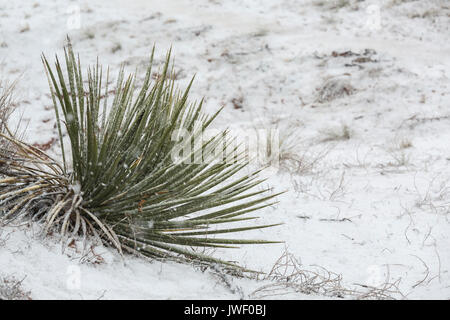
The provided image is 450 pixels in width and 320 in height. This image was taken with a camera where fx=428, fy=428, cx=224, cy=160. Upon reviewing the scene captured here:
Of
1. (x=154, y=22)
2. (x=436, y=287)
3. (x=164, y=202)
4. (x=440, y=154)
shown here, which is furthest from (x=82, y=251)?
(x=154, y=22)

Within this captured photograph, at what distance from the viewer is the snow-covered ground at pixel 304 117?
1.91 m

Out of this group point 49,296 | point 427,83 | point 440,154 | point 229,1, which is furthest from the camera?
point 229,1

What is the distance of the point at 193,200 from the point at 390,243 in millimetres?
1472

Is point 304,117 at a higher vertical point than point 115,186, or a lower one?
lower

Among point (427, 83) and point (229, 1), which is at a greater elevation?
point (229, 1)

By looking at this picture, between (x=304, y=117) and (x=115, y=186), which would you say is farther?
(x=304, y=117)

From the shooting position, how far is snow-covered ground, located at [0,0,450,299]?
1.91m

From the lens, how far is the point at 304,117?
5254mm

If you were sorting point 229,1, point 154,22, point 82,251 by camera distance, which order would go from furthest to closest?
point 229,1 → point 154,22 → point 82,251

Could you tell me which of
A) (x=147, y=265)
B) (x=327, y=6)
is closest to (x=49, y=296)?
(x=147, y=265)

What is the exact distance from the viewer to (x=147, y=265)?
6.47 ft
